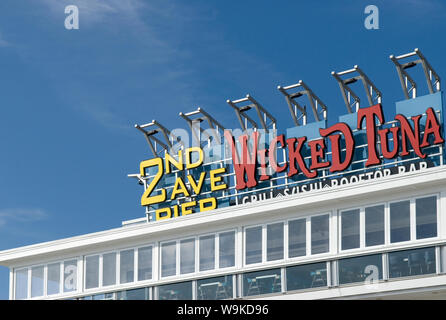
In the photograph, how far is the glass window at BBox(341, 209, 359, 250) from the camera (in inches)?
1206

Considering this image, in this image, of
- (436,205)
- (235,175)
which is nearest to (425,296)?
(436,205)

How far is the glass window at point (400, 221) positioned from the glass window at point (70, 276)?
543 inches

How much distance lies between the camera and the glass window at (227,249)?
3325 centimetres

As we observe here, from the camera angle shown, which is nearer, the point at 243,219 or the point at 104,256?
the point at 243,219

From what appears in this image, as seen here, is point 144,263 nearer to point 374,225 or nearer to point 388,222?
point 374,225

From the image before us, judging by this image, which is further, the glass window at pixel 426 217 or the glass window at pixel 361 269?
the glass window at pixel 361 269

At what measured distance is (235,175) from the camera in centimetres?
3994

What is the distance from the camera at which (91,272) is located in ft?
120

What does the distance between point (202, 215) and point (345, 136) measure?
24.8 ft

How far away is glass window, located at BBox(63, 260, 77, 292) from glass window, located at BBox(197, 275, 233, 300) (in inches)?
242

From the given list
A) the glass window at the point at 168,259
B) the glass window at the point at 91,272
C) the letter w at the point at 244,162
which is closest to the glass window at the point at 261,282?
the glass window at the point at 168,259

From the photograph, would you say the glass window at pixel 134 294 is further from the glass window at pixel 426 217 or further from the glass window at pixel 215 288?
the glass window at pixel 426 217
